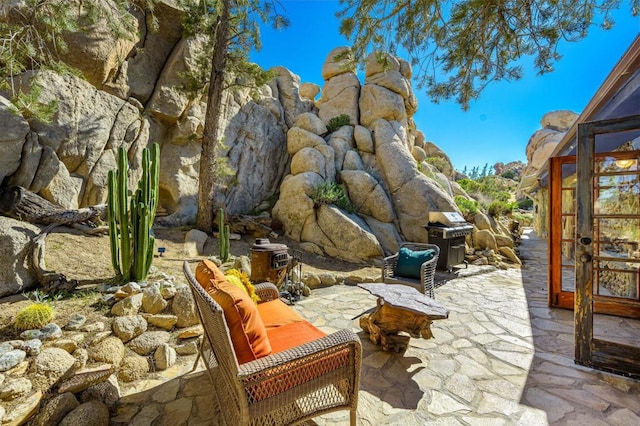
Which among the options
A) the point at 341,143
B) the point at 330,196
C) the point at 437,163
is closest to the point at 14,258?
the point at 330,196

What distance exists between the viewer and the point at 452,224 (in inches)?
293

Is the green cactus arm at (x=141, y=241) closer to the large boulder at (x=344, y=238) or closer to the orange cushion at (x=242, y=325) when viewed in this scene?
the orange cushion at (x=242, y=325)

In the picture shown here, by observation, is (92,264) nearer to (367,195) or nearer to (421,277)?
(421,277)

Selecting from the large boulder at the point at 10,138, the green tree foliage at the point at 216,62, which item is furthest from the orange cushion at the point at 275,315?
the large boulder at the point at 10,138

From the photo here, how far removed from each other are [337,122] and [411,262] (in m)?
10.6

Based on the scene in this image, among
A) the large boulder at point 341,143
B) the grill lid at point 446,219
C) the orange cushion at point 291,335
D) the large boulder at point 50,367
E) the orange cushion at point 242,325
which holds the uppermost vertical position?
the large boulder at point 341,143

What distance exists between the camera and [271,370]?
5.49ft

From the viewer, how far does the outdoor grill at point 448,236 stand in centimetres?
704

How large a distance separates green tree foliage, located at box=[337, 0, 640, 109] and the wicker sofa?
402 centimetres

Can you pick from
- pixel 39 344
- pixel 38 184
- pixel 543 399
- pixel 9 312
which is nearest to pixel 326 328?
pixel 543 399

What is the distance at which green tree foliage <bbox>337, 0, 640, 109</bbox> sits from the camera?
3.31 meters

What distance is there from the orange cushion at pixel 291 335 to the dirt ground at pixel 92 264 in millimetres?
2305

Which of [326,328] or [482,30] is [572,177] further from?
[326,328]

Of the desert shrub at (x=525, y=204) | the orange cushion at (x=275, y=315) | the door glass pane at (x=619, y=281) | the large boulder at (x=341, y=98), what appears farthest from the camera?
the desert shrub at (x=525, y=204)
